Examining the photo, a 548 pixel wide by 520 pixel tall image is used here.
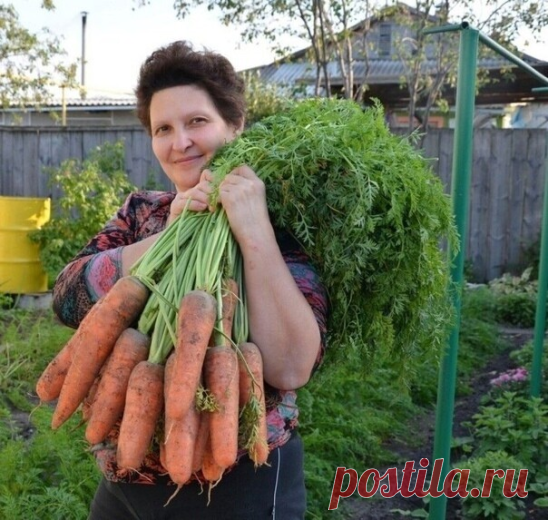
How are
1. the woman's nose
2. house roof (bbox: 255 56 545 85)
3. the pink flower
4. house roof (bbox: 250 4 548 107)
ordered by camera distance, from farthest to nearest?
1. house roof (bbox: 250 4 548 107)
2. house roof (bbox: 255 56 545 85)
3. the pink flower
4. the woman's nose

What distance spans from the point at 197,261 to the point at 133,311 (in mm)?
181

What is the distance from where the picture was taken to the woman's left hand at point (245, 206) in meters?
1.60

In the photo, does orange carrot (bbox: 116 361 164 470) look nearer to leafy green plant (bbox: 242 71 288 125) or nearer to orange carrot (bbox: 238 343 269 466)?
orange carrot (bbox: 238 343 269 466)

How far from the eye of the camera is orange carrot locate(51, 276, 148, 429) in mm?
1580

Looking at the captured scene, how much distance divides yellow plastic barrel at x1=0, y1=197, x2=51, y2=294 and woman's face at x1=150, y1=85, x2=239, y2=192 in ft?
20.0

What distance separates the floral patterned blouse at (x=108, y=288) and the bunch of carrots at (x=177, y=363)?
0.31 ft

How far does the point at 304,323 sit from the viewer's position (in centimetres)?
155

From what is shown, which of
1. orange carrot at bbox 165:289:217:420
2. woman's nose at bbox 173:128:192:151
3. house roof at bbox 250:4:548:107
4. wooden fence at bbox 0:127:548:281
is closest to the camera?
orange carrot at bbox 165:289:217:420

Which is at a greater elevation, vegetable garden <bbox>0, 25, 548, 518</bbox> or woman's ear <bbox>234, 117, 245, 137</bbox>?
woman's ear <bbox>234, 117, 245, 137</bbox>

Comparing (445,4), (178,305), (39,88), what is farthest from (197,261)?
(39,88)

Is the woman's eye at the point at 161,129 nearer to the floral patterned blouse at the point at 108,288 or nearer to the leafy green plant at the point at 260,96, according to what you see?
the floral patterned blouse at the point at 108,288

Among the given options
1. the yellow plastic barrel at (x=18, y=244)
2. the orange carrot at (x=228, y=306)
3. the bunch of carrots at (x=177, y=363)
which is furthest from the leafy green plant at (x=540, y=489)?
the yellow plastic barrel at (x=18, y=244)

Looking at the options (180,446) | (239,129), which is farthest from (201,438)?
(239,129)

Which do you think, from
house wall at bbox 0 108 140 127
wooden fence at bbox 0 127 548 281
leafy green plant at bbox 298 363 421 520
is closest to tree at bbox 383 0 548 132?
wooden fence at bbox 0 127 548 281
